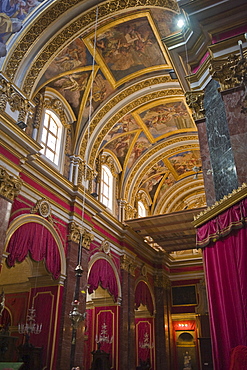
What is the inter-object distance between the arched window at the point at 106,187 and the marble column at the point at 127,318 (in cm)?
256

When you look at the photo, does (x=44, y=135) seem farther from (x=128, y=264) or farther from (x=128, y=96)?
(x=128, y=264)

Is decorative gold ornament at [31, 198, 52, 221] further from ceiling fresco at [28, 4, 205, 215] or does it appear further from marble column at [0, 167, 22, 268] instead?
ceiling fresco at [28, 4, 205, 215]

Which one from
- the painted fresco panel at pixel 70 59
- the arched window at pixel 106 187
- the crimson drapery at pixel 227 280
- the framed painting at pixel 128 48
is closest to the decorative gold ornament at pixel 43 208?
the painted fresco panel at pixel 70 59

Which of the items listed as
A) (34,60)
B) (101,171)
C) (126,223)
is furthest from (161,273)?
(34,60)

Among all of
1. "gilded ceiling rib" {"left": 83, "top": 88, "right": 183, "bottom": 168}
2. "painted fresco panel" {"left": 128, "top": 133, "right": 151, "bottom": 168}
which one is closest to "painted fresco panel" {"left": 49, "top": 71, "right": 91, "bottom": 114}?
"gilded ceiling rib" {"left": 83, "top": 88, "right": 183, "bottom": 168}

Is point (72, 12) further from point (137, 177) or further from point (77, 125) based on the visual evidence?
point (137, 177)

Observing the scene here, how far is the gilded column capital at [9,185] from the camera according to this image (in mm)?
8641

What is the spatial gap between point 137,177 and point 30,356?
997 centimetres

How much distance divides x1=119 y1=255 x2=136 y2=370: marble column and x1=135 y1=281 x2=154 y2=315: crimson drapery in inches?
32.5

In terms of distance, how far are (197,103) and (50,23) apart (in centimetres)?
571

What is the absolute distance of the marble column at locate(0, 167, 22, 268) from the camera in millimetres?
8344

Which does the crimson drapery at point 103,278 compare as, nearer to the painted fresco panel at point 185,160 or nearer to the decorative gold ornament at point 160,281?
the decorative gold ornament at point 160,281

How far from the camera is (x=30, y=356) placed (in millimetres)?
9172

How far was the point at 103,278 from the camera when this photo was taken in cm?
1345
